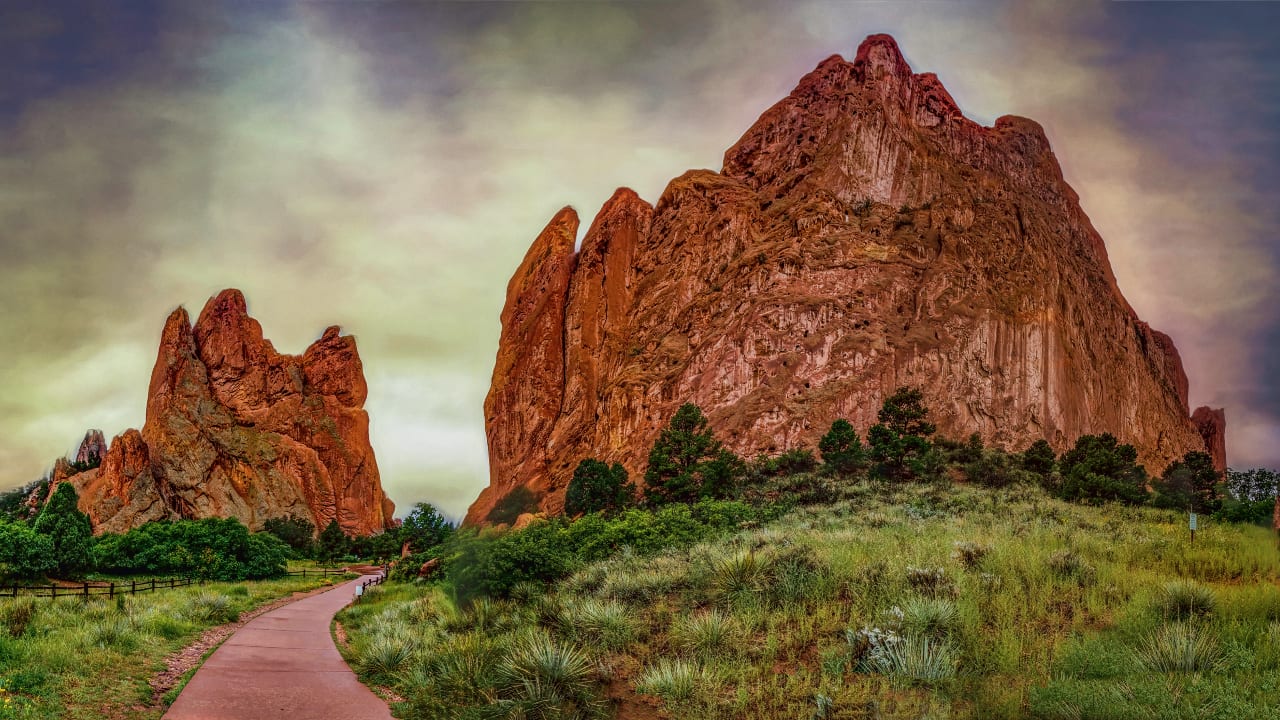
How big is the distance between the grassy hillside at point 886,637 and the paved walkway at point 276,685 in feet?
2.20

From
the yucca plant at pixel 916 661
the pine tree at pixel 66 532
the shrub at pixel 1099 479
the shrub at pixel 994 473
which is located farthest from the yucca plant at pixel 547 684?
the shrub at pixel 994 473

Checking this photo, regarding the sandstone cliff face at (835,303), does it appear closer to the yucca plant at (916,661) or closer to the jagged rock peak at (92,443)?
the yucca plant at (916,661)

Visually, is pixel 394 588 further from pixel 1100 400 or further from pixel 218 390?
pixel 218 390

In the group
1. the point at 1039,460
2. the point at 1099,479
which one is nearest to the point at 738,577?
the point at 1099,479

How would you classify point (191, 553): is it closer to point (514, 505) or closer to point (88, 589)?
point (88, 589)

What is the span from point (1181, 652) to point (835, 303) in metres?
66.3

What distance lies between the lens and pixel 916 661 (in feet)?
27.3

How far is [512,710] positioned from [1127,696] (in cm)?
662

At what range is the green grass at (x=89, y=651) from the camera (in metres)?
10.2

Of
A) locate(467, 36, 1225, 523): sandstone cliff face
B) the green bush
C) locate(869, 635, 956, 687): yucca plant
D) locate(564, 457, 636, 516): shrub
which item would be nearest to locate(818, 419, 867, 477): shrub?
locate(564, 457, 636, 516): shrub

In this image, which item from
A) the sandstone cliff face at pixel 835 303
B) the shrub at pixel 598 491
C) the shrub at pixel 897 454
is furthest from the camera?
the sandstone cliff face at pixel 835 303

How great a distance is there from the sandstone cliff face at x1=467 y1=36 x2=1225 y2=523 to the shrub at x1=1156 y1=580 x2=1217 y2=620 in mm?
54108

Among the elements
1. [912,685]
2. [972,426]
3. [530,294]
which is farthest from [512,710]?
[530,294]

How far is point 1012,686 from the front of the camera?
7961 millimetres
